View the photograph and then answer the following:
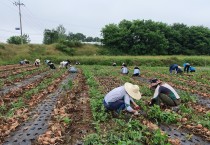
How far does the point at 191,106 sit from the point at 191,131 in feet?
9.20

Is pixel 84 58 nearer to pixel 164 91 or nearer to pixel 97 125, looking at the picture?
pixel 164 91

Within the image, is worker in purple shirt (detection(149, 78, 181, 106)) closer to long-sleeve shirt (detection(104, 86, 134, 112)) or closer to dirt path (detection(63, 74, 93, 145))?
long-sleeve shirt (detection(104, 86, 134, 112))

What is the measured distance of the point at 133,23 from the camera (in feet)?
169

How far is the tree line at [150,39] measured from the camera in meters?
49.4

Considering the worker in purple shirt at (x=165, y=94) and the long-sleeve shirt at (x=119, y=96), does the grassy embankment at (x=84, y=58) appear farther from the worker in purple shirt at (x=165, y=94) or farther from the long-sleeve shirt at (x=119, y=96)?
the long-sleeve shirt at (x=119, y=96)

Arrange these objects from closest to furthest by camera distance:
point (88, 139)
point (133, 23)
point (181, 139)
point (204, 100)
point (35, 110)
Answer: point (88, 139)
point (181, 139)
point (35, 110)
point (204, 100)
point (133, 23)

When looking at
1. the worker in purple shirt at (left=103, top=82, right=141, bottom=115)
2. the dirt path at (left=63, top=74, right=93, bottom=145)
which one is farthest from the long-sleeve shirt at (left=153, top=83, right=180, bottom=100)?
the dirt path at (left=63, top=74, right=93, bottom=145)

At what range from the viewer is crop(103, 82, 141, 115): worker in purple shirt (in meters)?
7.20


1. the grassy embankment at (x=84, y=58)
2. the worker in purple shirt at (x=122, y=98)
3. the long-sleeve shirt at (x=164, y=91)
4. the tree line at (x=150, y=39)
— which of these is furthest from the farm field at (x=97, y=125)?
the tree line at (x=150, y=39)

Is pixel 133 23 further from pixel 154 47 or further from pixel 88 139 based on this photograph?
pixel 88 139

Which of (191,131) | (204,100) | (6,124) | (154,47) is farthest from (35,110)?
(154,47)

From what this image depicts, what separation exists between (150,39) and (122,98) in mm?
44018

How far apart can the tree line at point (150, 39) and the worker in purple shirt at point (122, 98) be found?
41.2 meters

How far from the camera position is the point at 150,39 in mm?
50500
